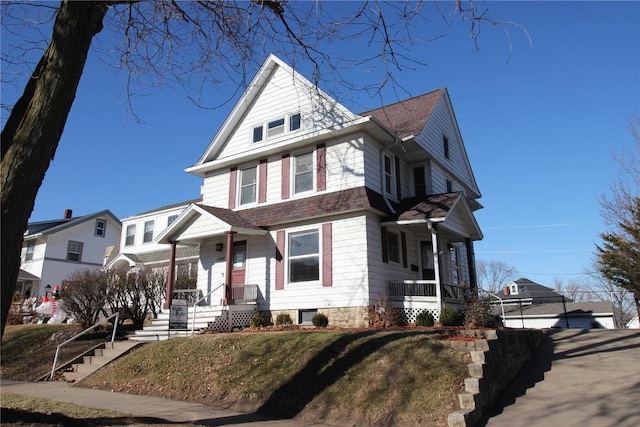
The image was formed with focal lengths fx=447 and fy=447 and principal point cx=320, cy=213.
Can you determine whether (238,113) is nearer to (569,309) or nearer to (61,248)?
(61,248)

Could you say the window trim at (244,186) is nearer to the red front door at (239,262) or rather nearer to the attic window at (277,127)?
the attic window at (277,127)

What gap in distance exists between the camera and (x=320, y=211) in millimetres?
14547

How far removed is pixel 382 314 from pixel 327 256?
2.58 m

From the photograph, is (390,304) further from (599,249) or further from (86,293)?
(599,249)

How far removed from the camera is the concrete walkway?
7.13 meters

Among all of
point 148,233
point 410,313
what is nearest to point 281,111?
point 410,313

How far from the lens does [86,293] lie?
1722cm

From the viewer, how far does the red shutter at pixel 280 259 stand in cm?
1512

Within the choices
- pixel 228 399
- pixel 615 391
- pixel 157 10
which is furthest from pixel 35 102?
pixel 615 391

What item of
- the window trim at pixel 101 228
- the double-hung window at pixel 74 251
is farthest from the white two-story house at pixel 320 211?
the window trim at pixel 101 228

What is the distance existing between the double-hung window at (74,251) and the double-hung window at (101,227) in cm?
223

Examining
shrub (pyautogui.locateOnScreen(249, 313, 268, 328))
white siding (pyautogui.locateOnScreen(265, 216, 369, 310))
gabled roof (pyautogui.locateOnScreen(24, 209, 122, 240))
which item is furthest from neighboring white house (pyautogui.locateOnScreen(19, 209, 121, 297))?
white siding (pyautogui.locateOnScreen(265, 216, 369, 310))

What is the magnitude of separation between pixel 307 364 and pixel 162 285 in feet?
36.0

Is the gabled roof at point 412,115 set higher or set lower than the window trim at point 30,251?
higher
